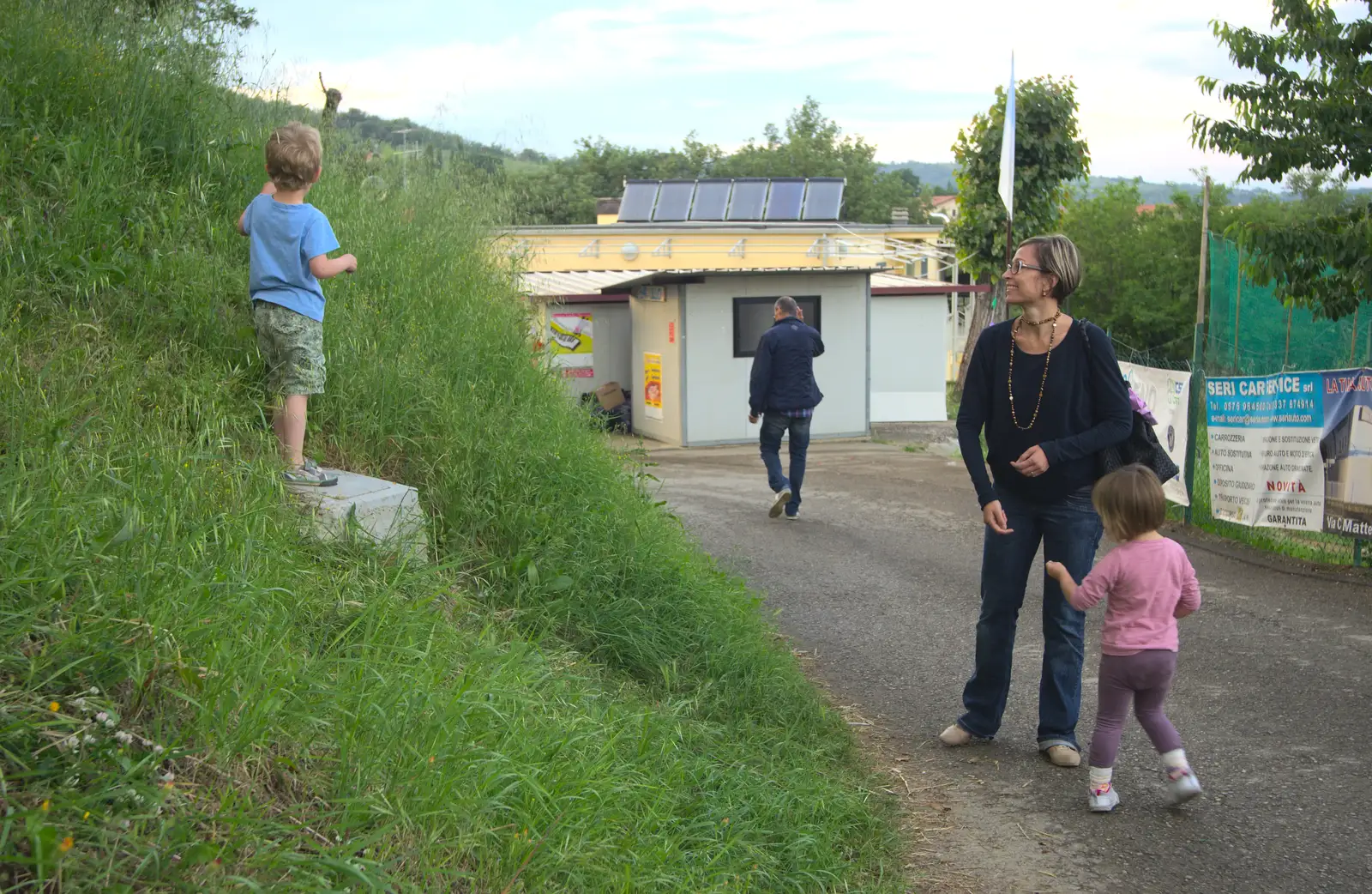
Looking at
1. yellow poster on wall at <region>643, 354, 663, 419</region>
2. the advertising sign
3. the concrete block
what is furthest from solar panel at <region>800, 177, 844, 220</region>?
the concrete block

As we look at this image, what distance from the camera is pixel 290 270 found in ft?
18.1

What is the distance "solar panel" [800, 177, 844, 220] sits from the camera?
39.8 meters

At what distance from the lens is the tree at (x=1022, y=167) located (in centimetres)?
2727

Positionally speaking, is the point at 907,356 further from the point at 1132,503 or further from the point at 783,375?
the point at 1132,503

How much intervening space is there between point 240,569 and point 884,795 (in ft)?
8.25

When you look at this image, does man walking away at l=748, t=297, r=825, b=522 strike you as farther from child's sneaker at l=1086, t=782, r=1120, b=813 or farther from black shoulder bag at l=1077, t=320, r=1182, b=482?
child's sneaker at l=1086, t=782, r=1120, b=813

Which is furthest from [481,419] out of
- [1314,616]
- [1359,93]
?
[1359,93]

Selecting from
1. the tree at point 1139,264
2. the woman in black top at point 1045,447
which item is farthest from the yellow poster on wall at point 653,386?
the tree at point 1139,264

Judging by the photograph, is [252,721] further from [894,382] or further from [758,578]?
[894,382]

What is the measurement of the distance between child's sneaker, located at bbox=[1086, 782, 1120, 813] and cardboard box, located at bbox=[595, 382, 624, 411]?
19706 millimetres

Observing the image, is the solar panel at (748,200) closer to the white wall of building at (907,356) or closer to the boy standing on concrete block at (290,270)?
the white wall of building at (907,356)

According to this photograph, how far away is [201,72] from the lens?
802 cm

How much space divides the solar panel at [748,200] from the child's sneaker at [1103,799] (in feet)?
118

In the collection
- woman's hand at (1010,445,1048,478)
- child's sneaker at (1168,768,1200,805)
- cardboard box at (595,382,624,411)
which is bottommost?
cardboard box at (595,382,624,411)
